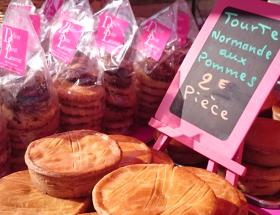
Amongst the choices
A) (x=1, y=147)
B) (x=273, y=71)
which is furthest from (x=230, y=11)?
(x=1, y=147)

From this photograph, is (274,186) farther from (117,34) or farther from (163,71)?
(117,34)

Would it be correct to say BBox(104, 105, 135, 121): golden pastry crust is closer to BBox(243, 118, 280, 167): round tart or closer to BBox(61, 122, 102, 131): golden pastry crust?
BBox(61, 122, 102, 131): golden pastry crust

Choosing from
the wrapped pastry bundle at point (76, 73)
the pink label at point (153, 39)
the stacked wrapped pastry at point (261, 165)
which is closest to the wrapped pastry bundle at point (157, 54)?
the pink label at point (153, 39)

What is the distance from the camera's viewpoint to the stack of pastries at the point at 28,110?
164 cm

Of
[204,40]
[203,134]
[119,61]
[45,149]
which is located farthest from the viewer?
[119,61]

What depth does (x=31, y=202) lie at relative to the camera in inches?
49.8

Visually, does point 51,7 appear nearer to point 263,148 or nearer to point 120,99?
point 120,99

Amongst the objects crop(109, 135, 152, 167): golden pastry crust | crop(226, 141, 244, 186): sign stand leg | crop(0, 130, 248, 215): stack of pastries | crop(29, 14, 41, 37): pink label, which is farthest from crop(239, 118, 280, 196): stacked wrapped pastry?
crop(29, 14, 41, 37): pink label

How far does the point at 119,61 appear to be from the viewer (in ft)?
6.44

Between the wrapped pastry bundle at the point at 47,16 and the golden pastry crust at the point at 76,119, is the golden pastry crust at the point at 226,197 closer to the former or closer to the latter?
the golden pastry crust at the point at 76,119

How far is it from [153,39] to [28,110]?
730 millimetres

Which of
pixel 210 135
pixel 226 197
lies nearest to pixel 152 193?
pixel 226 197

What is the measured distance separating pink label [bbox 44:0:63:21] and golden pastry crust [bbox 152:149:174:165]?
3.61 ft

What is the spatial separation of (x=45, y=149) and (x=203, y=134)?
598 mm
